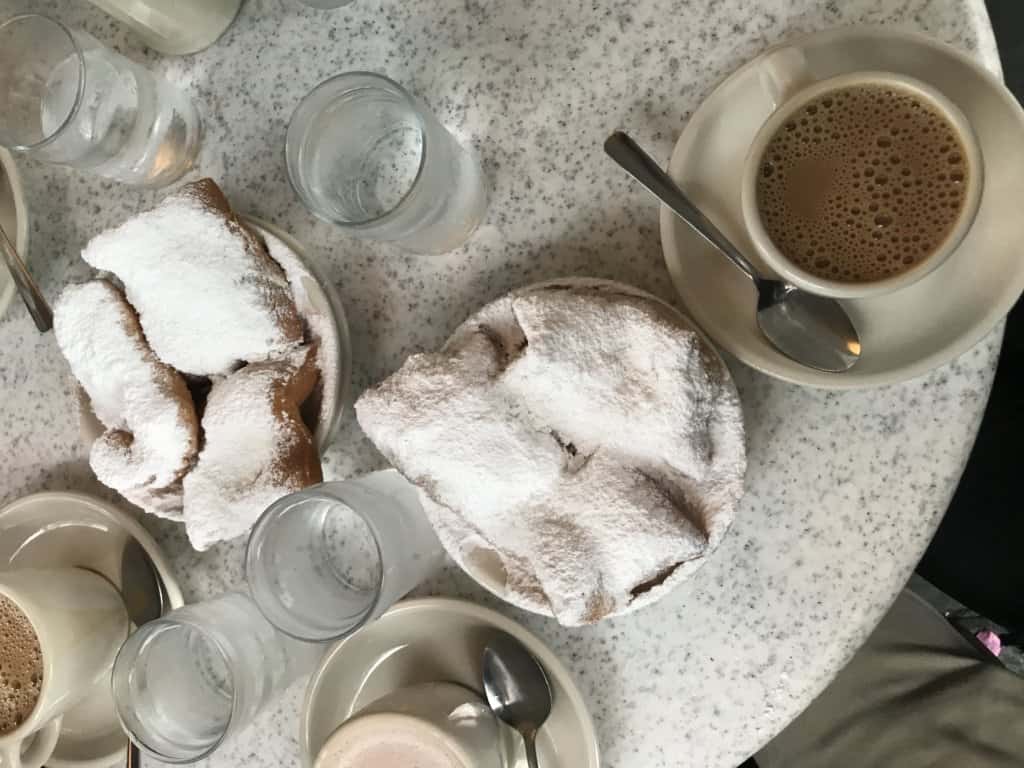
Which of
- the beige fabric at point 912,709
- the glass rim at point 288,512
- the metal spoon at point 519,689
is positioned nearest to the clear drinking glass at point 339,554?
the glass rim at point 288,512

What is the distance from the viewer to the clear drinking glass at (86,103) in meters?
0.88

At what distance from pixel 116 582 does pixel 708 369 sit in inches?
25.7

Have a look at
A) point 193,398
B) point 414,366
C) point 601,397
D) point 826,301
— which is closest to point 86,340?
point 193,398

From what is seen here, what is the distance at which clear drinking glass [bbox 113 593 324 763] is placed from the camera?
81cm

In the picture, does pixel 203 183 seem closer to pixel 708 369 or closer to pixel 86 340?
pixel 86 340

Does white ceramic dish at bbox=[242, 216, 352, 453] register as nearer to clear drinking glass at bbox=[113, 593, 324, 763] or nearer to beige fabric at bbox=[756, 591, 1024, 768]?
clear drinking glass at bbox=[113, 593, 324, 763]

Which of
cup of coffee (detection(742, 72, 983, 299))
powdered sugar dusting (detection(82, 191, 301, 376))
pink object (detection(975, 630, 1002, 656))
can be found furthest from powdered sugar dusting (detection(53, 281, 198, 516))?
pink object (detection(975, 630, 1002, 656))

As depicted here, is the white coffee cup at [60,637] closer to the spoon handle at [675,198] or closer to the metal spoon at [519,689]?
the metal spoon at [519,689]

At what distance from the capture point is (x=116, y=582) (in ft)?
3.19

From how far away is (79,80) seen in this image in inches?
33.8

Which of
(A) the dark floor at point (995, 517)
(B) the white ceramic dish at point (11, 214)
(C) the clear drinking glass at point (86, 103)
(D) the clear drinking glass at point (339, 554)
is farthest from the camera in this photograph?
(A) the dark floor at point (995, 517)

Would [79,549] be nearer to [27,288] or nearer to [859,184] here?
[27,288]

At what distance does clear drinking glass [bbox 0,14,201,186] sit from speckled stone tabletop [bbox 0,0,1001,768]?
2.1 inches

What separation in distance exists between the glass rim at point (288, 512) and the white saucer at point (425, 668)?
3.6 inches
